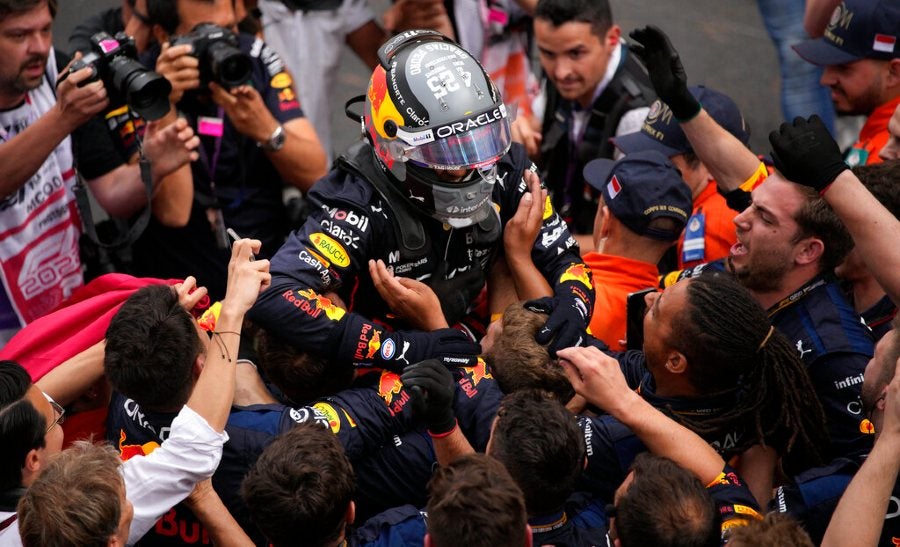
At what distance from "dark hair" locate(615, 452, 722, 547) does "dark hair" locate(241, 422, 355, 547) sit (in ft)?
2.44

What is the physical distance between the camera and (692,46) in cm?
853

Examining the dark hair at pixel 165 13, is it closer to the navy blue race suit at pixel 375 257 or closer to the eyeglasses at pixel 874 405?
the navy blue race suit at pixel 375 257

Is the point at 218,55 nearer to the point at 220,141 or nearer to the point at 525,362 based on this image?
the point at 220,141

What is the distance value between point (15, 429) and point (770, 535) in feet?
6.71

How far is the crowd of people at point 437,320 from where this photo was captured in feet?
9.20

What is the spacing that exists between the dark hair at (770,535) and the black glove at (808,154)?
4.09 feet

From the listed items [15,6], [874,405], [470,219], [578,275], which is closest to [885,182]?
[874,405]

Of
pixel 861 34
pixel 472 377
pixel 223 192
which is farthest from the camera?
pixel 223 192

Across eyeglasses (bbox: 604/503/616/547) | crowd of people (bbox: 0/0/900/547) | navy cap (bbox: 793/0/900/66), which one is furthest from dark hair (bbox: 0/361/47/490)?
navy cap (bbox: 793/0/900/66)

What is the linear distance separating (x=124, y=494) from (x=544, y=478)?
3.65ft

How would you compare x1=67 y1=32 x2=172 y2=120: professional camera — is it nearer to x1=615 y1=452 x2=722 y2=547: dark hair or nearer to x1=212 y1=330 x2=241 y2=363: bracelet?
x1=212 y1=330 x2=241 y2=363: bracelet

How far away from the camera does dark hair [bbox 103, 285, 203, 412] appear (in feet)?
10.2

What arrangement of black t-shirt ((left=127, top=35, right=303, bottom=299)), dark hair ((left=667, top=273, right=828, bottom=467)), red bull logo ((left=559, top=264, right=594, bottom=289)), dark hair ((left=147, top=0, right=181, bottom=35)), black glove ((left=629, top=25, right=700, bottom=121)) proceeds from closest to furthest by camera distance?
dark hair ((left=667, top=273, right=828, bottom=467)) < red bull logo ((left=559, top=264, right=594, bottom=289)) < black glove ((left=629, top=25, right=700, bottom=121)) < dark hair ((left=147, top=0, right=181, bottom=35)) < black t-shirt ((left=127, top=35, right=303, bottom=299))

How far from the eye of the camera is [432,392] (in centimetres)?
295
